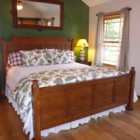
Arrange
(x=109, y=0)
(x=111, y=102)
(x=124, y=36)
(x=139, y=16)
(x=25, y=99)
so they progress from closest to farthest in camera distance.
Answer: (x=25, y=99), (x=111, y=102), (x=139, y=16), (x=124, y=36), (x=109, y=0)

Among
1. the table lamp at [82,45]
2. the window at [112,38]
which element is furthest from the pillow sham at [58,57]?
the window at [112,38]

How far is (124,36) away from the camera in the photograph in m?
3.91

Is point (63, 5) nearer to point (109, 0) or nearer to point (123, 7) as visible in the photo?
point (109, 0)

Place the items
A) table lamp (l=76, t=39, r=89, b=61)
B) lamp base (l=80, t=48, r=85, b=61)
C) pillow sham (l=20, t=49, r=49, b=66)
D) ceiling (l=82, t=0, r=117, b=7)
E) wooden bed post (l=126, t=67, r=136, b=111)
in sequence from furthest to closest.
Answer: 1. lamp base (l=80, t=48, r=85, b=61)
2. table lamp (l=76, t=39, r=89, b=61)
3. ceiling (l=82, t=0, r=117, b=7)
4. pillow sham (l=20, t=49, r=49, b=66)
5. wooden bed post (l=126, t=67, r=136, b=111)

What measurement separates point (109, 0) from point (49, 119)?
3452mm

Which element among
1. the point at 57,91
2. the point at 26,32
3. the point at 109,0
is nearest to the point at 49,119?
the point at 57,91

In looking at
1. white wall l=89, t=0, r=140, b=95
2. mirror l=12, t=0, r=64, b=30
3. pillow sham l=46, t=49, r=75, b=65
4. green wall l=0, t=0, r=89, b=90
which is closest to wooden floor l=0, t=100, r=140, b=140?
white wall l=89, t=0, r=140, b=95

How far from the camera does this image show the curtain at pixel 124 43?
385 centimetres

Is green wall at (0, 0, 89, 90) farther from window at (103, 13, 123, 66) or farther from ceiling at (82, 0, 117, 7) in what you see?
window at (103, 13, 123, 66)

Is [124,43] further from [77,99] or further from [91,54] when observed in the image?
[77,99]

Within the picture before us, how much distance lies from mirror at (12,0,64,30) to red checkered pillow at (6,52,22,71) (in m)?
0.72

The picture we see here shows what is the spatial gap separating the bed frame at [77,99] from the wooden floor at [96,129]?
0.19m

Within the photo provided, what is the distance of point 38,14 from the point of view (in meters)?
4.13

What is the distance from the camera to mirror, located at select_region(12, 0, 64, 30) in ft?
12.8
